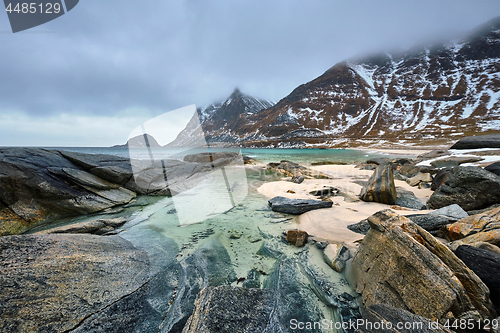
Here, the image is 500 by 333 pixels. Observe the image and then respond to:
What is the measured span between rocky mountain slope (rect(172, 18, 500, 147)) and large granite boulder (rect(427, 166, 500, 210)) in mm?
96405

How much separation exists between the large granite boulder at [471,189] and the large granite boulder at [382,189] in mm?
1349

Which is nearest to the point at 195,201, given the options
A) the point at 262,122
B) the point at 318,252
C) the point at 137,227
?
the point at 137,227

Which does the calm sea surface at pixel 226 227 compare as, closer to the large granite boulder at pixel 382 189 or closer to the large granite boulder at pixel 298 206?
the large granite boulder at pixel 298 206

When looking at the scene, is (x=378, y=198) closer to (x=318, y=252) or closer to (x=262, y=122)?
(x=318, y=252)

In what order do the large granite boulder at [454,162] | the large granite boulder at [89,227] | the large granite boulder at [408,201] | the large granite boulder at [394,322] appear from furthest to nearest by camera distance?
the large granite boulder at [454,162]
the large granite boulder at [408,201]
the large granite boulder at [89,227]
the large granite boulder at [394,322]

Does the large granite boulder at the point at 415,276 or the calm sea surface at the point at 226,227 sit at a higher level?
the large granite boulder at the point at 415,276

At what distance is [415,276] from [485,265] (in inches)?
34.3

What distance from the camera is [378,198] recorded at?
280 inches

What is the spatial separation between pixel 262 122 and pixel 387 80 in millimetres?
119685

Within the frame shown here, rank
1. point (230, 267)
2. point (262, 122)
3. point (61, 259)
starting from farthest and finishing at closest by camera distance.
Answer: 1. point (262, 122)
2. point (230, 267)
3. point (61, 259)

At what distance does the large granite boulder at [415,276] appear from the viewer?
2195 mm

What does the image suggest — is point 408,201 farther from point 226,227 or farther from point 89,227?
point 89,227

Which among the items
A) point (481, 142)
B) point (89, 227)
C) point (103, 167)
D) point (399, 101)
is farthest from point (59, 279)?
point (399, 101)

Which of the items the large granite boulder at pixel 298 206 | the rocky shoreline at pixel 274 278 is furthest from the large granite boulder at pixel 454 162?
the large granite boulder at pixel 298 206
